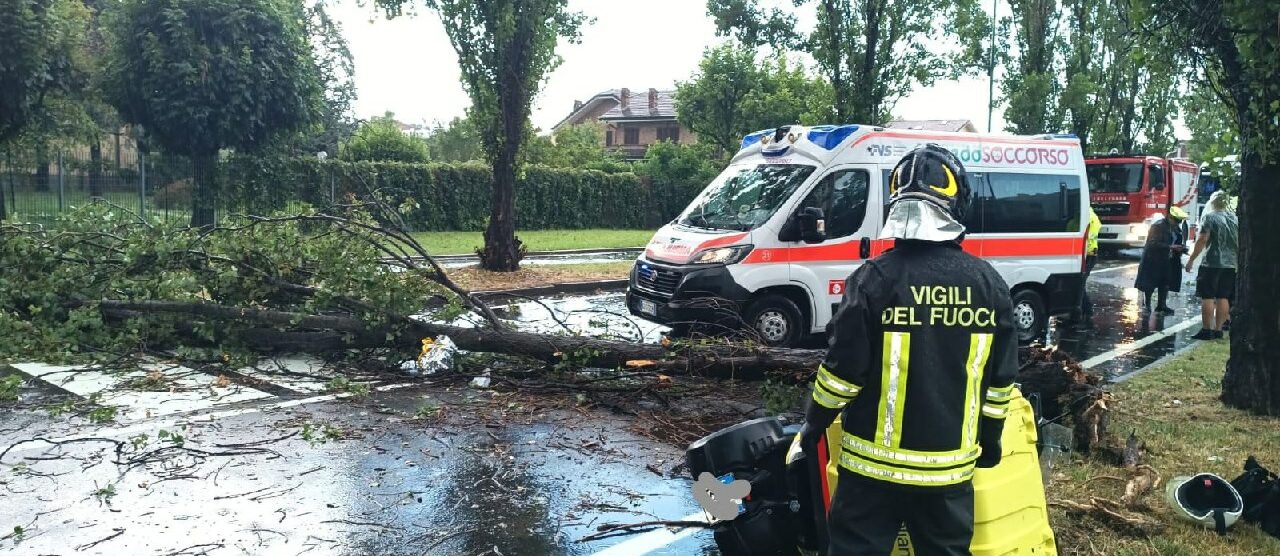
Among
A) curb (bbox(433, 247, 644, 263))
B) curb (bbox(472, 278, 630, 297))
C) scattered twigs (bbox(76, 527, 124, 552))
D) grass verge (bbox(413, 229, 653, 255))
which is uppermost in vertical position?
grass verge (bbox(413, 229, 653, 255))

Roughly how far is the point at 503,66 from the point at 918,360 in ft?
43.9

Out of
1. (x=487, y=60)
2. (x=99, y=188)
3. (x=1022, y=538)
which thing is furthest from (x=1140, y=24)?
(x=99, y=188)

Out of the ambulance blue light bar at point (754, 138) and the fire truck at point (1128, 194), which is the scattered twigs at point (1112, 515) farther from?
the fire truck at point (1128, 194)

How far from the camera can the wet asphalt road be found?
415cm

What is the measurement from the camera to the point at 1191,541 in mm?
4062

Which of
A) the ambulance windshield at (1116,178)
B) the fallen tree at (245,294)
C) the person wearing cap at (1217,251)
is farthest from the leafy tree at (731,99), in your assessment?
the fallen tree at (245,294)

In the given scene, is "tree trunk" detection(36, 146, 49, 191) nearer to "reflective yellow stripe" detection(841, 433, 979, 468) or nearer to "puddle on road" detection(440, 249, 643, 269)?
"puddle on road" detection(440, 249, 643, 269)

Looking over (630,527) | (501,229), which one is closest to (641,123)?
(501,229)

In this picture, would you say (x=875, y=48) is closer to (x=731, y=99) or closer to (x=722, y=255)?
(x=722, y=255)

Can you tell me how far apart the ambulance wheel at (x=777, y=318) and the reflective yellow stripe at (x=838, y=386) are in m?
5.68

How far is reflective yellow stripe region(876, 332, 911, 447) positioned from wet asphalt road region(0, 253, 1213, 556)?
5.65 feet

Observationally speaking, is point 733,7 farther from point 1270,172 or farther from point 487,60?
point 1270,172

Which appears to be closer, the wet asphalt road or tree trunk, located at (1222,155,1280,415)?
the wet asphalt road

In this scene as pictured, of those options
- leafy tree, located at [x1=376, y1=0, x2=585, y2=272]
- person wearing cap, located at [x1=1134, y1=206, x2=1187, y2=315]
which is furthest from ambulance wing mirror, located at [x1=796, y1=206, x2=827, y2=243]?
leafy tree, located at [x1=376, y1=0, x2=585, y2=272]
